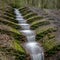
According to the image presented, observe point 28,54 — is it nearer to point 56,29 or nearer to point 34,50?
point 34,50

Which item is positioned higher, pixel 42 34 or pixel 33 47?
pixel 42 34

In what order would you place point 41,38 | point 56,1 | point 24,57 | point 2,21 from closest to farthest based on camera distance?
point 24,57 → point 41,38 → point 2,21 → point 56,1

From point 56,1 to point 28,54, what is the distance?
26.2 meters

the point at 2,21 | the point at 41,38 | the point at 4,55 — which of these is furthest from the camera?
the point at 2,21

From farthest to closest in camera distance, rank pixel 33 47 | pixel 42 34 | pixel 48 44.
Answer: pixel 42 34, pixel 33 47, pixel 48 44

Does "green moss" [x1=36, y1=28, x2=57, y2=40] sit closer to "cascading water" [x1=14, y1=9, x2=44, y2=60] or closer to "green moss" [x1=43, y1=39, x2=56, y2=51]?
"cascading water" [x1=14, y1=9, x2=44, y2=60]

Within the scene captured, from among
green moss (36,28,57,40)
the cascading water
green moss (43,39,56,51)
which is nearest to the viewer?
the cascading water

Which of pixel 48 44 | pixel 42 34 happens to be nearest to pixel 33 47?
pixel 48 44

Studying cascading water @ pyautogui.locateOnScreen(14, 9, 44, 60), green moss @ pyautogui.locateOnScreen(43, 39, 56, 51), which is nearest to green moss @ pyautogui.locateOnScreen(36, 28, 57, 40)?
cascading water @ pyautogui.locateOnScreen(14, 9, 44, 60)

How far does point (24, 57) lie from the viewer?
11.0 m

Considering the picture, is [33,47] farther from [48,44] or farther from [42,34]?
[42,34]

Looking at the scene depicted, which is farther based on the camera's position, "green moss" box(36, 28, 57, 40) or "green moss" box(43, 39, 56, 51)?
"green moss" box(36, 28, 57, 40)

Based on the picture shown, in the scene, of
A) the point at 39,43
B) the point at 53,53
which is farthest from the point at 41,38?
the point at 53,53

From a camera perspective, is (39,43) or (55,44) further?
(39,43)
